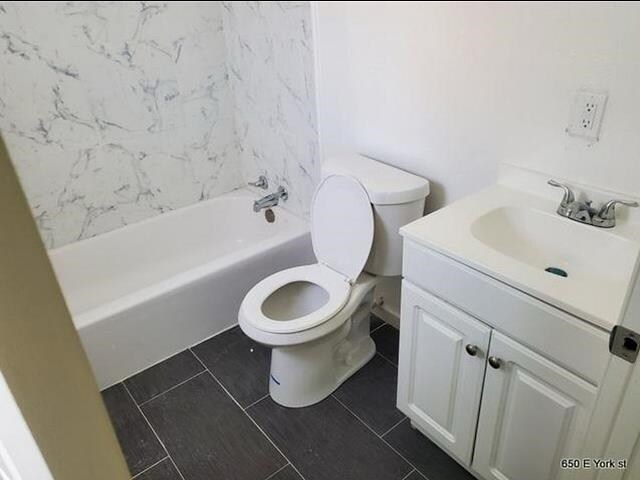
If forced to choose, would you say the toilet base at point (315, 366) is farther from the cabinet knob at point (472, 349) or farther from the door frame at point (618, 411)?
the door frame at point (618, 411)

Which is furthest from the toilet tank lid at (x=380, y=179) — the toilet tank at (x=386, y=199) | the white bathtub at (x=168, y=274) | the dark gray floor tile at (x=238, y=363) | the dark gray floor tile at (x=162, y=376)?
the dark gray floor tile at (x=162, y=376)

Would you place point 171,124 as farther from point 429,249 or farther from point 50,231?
point 429,249

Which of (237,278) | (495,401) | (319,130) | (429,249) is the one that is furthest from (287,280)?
(495,401)

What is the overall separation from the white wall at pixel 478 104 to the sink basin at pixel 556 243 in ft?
0.45

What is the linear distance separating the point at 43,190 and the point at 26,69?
55cm

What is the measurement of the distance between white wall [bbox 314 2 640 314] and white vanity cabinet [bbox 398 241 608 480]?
1.39 ft

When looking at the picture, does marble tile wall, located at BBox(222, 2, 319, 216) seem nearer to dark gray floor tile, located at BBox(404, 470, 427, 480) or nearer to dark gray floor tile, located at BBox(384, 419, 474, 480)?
dark gray floor tile, located at BBox(384, 419, 474, 480)

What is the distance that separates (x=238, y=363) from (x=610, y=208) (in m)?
1.42

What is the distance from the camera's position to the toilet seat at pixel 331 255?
160 centimetres

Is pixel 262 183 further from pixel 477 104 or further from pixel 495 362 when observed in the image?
pixel 495 362

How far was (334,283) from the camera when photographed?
5.70ft

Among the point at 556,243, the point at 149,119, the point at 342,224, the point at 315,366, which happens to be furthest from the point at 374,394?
the point at 149,119

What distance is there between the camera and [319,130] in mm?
1854

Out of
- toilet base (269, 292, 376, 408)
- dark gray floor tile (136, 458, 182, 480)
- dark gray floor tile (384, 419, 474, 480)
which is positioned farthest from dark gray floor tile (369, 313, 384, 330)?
dark gray floor tile (136, 458, 182, 480)
